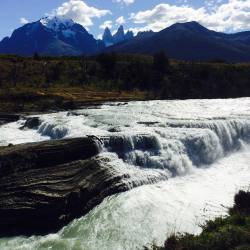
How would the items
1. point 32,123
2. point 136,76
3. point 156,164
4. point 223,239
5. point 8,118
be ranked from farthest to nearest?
point 136,76
point 8,118
point 32,123
point 156,164
point 223,239

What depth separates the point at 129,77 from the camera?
90188 mm

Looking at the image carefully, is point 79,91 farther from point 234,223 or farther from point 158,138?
point 234,223

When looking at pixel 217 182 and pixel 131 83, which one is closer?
pixel 217 182

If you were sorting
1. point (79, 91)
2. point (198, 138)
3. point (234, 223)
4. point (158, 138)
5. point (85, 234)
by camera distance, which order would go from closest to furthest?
point (234, 223), point (85, 234), point (158, 138), point (198, 138), point (79, 91)

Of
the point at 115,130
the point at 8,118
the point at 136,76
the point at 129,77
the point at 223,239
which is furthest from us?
the point at 136,76

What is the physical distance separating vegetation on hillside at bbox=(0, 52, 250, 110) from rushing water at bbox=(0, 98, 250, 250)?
2397 centimetres

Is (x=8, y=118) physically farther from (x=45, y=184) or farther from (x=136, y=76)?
(x=136, y=76)

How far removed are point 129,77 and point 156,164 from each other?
57083 millimetres

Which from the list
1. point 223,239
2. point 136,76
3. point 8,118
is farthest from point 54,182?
point 136,76

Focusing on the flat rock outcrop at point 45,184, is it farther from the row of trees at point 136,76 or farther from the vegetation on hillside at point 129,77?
the row of trees at point 136,76

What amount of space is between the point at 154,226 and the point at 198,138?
696 inches

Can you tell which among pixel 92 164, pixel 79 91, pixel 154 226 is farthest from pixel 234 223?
pixel 79 91

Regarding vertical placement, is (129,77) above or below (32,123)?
above

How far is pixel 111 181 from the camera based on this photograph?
29797mm
